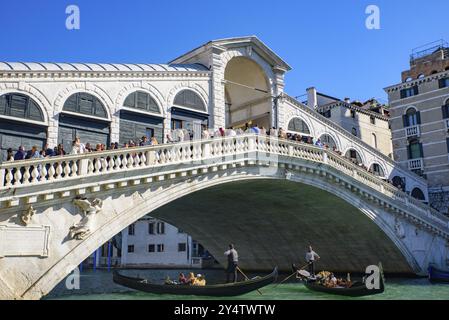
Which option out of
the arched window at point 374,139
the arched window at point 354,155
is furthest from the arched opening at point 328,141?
the arched window at point 374,139

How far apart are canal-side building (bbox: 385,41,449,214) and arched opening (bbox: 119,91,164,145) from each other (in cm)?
1603

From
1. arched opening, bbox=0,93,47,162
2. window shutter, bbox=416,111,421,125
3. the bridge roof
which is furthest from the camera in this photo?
window shutter, bbox=416,111,421,125

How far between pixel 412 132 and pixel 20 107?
74.1 feet

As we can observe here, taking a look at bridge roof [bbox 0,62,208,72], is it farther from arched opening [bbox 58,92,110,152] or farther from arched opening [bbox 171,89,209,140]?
arched opening [bbox 171,89,209,140]

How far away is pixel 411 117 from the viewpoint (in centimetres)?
2853

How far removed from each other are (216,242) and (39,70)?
16849mm

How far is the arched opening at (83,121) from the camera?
1413cm

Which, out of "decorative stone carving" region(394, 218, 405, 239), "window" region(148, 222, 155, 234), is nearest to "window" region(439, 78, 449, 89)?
"decorative stone carving" region(394, 218, 405, 239)

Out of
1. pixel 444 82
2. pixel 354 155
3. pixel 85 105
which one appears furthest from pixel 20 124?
pixel 444 82

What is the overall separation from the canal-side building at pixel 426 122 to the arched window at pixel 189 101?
14101 mm

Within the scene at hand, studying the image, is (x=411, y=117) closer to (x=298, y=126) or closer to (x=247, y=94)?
(x=298, y=126)

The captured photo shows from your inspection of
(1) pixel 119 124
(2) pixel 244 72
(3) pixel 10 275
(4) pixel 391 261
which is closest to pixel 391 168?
(4) pixel 391 261

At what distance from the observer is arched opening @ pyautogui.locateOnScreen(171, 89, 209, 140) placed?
1719 cm

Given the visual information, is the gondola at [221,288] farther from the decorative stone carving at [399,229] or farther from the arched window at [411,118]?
the arched window at [411,118]
